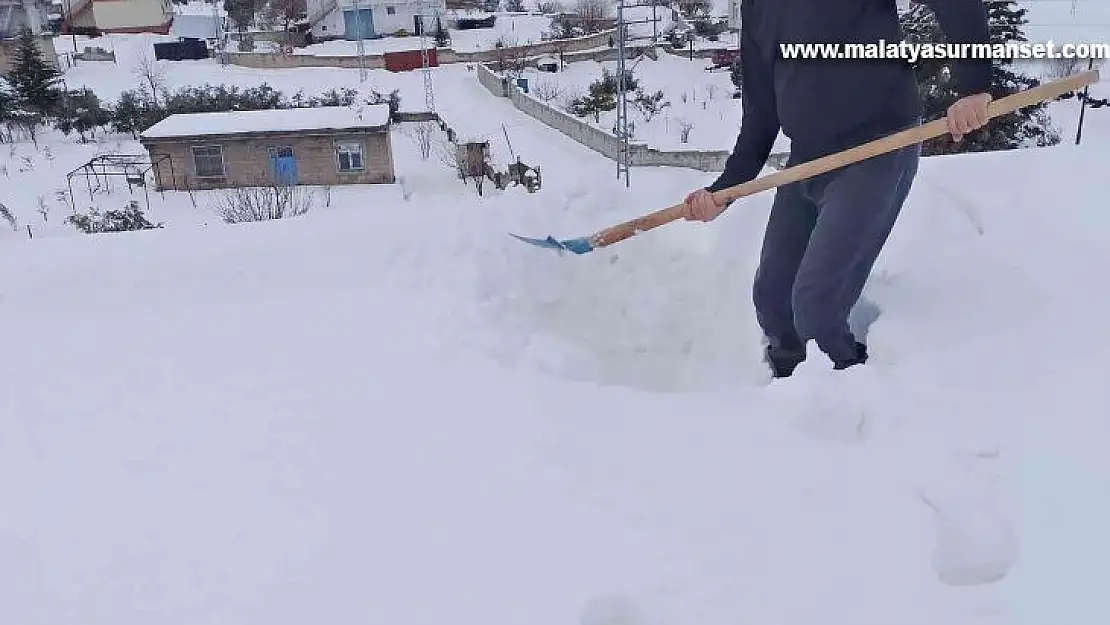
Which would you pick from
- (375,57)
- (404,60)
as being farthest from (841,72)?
(375,57)

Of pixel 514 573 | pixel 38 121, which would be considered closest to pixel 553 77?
pixel 38 121

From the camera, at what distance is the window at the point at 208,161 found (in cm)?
1514

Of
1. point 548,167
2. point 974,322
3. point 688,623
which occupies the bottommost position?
point 548,167

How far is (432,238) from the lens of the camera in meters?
3.44

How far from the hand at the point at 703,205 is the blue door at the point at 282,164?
13178mm

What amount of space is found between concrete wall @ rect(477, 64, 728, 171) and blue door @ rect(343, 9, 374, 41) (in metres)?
11.4

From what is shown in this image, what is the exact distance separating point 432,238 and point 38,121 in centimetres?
2119

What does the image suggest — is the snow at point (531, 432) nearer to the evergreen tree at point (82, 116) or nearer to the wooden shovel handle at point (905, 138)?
the wooden shovel handle at point (905, 138)

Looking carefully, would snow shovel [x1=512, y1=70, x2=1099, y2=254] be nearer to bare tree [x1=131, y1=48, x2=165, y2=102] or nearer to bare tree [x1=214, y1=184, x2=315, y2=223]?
bare tree [x1=214, y1=184, x2=315, y2=223]

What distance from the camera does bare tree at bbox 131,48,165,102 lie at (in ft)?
77.9

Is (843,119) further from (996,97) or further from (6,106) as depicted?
(6,106)

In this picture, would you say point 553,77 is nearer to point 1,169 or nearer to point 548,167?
point 548,167

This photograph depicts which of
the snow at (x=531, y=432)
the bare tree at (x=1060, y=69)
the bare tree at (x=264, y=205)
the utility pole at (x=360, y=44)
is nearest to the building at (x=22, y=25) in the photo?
the utility pole at (x=360, y=44)

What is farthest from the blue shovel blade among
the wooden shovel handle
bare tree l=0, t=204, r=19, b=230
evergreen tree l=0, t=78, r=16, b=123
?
evergreen tree l=0, t=78, r=16, b=123
